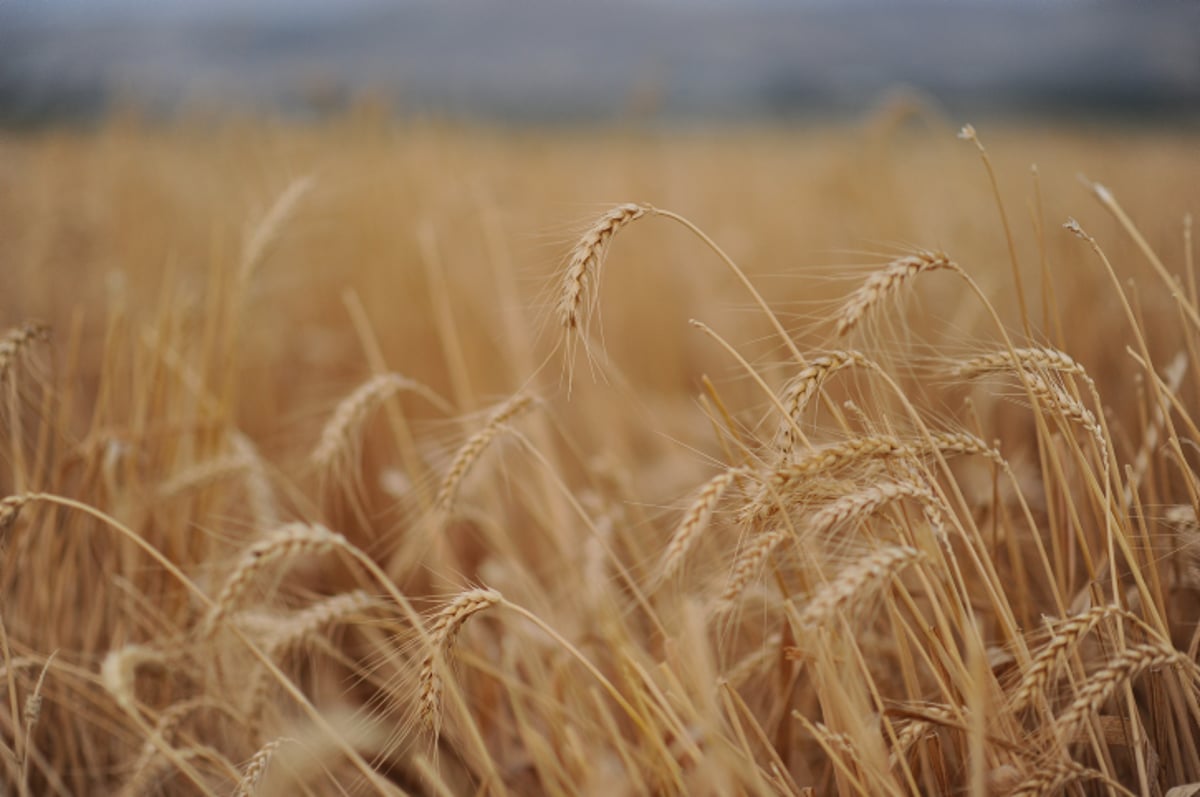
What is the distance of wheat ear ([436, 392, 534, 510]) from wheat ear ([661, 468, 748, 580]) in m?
0.37

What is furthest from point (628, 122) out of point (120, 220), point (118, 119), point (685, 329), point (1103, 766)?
point (1103, 766)

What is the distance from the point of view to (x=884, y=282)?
0.85 m

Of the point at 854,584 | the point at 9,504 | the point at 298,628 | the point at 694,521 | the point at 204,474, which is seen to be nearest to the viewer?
the point at 854,584

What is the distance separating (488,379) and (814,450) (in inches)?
79.6

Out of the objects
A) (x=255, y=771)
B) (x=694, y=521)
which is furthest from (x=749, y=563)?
(x=255, y=771)

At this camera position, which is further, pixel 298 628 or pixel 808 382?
pixel 298 628

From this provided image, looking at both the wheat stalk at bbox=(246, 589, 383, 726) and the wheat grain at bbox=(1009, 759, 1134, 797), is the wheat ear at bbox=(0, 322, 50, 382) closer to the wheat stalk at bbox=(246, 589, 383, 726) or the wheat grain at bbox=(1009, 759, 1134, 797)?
the wheat stalk at bbox=(246, 589, 383, 726)

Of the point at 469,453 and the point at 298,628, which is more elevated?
the point at 469,453

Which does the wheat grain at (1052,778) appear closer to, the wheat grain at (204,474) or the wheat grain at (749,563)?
the wheat grain at (749,563)

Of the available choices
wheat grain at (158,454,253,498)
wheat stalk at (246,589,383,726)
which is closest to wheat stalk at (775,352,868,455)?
wheat stalk at (246,589,383,726)

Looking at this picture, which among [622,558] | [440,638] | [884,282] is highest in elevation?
[884,282]

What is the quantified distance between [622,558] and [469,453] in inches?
22.4

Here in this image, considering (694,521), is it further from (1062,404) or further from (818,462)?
(1062,404)

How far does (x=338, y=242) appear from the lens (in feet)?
10.9
